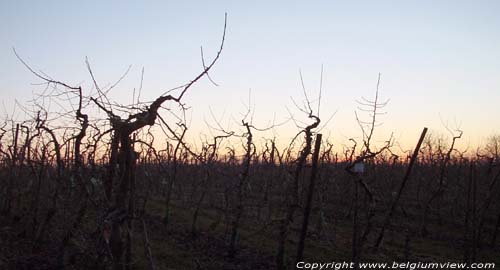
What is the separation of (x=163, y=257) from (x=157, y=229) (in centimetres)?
356

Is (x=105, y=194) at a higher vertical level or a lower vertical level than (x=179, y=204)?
higher

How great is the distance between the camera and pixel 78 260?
8.40 metres

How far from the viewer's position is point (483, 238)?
47.9ft

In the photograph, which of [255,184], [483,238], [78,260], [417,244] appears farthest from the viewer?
[255,184]

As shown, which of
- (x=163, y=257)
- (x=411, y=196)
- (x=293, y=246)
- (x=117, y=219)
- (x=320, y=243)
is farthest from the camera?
(x=411, y=196)

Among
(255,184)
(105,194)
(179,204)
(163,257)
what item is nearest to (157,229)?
(163,257)

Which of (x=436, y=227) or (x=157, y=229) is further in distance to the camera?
(x=436, y=227)

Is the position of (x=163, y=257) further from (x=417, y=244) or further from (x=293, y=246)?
(x=417, y=244)

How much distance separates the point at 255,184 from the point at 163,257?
1754 centimetres

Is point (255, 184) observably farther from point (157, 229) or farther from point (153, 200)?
point (157, 229)

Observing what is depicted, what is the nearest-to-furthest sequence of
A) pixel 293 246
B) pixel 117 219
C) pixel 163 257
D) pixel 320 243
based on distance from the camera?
pixel 117 219, pixel 163 257, pixel 293 246, pixel 320 243

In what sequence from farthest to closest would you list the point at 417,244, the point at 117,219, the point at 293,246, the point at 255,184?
the point at 255,184 → the point at 417,244 → the point at 293,246 → the point at 117,219

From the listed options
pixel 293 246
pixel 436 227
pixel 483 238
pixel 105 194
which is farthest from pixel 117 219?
pixel 436 227

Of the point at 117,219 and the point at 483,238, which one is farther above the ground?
the point at 117,219
